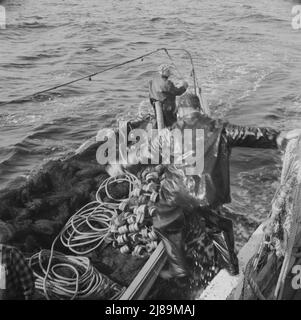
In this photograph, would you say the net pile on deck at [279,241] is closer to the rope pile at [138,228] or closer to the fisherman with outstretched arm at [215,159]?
the fisherman with outstretched arm at [215,159]

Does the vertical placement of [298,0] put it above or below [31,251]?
above

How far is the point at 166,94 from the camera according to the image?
638 centimetres

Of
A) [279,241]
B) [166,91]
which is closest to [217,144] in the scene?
[279,241]

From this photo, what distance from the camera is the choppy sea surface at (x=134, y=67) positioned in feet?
31.9

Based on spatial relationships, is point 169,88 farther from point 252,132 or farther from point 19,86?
point 19,86

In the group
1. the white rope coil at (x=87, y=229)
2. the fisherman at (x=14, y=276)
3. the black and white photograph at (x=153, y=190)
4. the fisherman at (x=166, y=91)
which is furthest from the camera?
the fisherman at (x=166, y=91)

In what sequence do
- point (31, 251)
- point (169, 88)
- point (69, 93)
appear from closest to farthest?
1. point (31, 251)
2. point (169, 88)
3. point (69, 93)

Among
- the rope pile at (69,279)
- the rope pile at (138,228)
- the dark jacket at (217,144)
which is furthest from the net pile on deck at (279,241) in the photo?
the rope pile at (69,279)

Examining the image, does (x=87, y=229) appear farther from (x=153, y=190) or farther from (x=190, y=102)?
(x=190, y=102)

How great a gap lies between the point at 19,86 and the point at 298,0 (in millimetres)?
18328

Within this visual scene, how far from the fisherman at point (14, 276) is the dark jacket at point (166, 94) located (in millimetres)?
3473

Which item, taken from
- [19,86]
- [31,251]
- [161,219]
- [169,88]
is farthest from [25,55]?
[161,219]

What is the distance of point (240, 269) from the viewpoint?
4410 mm

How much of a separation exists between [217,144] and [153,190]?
175 cm
